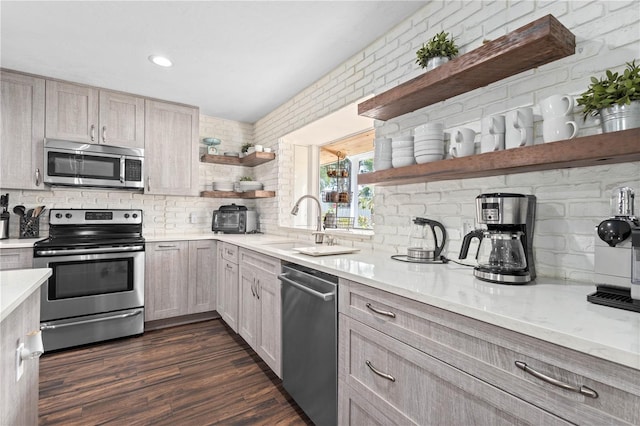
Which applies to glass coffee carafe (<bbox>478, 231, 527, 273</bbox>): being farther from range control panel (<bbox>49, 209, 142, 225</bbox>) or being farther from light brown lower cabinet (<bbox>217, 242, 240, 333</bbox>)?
range control panel (<bbox>49, 209, 142, 225</bbox>)

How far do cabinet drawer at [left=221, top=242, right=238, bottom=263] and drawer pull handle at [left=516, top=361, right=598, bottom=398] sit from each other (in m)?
2.46

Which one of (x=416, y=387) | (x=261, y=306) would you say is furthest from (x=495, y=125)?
(x=261, y=306)

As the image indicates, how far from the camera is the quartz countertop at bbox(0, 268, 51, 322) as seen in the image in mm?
864

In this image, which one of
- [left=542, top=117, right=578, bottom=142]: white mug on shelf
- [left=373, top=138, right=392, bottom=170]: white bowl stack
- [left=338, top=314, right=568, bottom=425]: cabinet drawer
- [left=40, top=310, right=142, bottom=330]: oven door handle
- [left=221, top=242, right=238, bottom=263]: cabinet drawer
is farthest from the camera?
[left=221, top=242, right=238, bottom=263]: cabinet drawer

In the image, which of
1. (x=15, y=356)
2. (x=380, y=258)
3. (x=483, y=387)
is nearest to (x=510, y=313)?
(x=483, y=387)

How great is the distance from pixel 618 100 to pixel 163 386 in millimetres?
2836

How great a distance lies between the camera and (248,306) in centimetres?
256

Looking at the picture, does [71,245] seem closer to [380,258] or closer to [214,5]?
[214,5]

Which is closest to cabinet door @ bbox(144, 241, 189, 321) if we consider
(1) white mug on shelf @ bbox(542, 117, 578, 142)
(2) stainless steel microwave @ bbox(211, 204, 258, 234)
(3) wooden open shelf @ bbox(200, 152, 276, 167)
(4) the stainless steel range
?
(4) the stainless steel range

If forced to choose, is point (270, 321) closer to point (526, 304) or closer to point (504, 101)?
point (526, 304)

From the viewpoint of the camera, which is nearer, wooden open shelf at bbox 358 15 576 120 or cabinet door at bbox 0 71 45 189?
wooden open shelf at bbox 358 15 576 120

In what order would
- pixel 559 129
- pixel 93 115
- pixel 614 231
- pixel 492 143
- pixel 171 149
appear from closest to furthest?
pixel 614 231 → pixel 559 129 → pixel 492 143 → pixel 93 115 → pixel 171 149

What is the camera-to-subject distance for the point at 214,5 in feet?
6.29

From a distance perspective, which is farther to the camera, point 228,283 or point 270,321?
point 228,283
